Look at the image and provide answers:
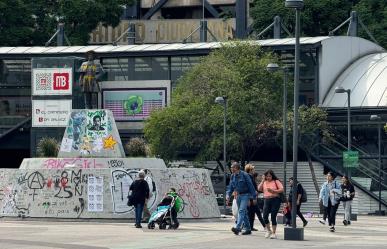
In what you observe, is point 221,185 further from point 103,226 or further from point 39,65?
point 103,226

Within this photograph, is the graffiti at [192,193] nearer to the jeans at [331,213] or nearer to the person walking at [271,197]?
the jeans at [331,213]

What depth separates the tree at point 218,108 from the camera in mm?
62938

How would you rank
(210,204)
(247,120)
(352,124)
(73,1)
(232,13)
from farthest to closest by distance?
(232,13) → (73,1) → (352,124) → (247,120) → (210,204)

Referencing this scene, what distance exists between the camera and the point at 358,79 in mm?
70250

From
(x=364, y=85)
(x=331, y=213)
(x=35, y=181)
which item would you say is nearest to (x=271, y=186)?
(x=331, y=213)

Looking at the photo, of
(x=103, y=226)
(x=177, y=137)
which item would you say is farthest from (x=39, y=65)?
(x=103, y=226)

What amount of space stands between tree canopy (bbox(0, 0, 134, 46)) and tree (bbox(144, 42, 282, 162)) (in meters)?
20.4

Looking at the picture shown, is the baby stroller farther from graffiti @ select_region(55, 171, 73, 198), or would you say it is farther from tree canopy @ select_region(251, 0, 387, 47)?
tree canopy @ select_region(251, 0, 387, 47)

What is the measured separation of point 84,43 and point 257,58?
74.7ft

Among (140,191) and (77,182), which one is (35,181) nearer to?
(77,182)

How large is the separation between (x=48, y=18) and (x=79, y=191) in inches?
1939

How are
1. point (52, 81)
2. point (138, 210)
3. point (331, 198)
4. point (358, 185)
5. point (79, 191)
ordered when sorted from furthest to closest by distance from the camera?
point (52, 81), point (358, 185), point (79, 191), point (331, 198), point (138, 210)

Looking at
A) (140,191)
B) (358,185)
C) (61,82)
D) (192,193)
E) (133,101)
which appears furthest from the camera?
(133,101)

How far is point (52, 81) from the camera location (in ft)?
229
